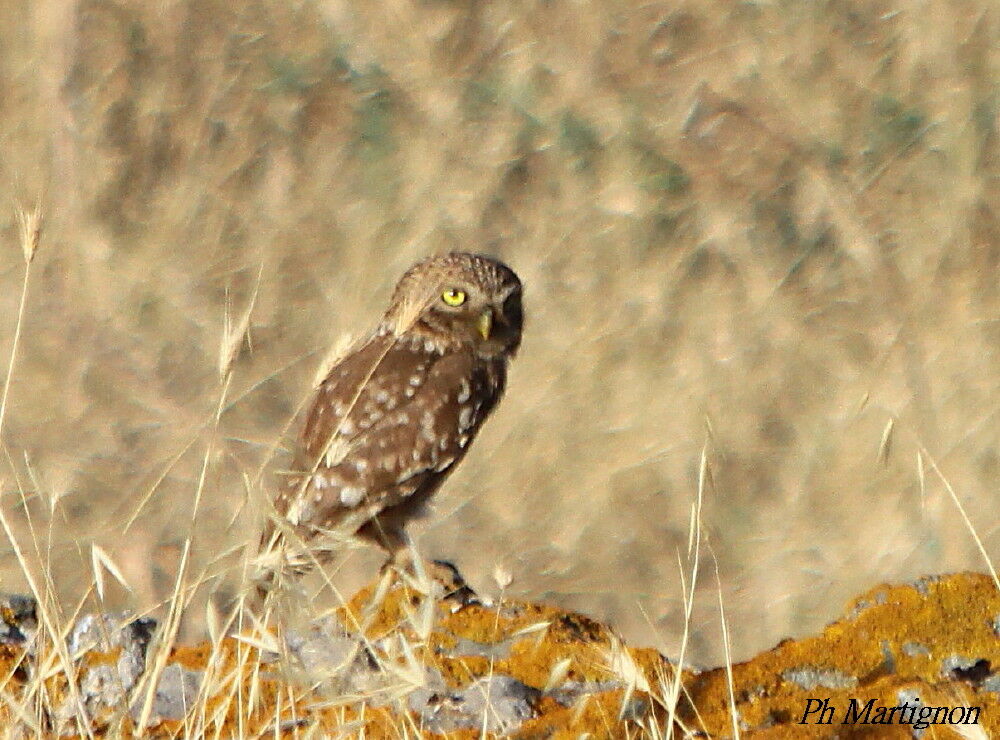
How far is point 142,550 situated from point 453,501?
1218 mm

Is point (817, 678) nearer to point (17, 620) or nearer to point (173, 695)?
point (173, 695)

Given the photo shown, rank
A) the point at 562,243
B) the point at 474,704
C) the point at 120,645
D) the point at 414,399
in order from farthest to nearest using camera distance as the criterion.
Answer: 1. the point at 562,243
2. the point at 414,399
3. the point at 120,645
4. the point at 474,704

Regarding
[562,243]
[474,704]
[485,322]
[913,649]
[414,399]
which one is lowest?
[562,243]

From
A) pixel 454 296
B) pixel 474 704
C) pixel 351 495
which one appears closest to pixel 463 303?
pixel 454 296

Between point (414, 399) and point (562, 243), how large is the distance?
2428 mm

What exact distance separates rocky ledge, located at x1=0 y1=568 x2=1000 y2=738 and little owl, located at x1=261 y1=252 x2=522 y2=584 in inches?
Answer: 57.4

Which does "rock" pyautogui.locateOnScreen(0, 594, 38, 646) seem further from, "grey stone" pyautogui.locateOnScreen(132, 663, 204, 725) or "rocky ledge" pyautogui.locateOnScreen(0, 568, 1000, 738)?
"grey stone" pyautogui.locateOnScreen(132, 663, 204, 725)

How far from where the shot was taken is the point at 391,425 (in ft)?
15.9

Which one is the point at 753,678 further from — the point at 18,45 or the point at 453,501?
the point at 18,45

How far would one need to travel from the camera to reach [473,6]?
7.55m

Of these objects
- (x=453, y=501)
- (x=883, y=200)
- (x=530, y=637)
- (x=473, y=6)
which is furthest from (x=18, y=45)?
(x=530, y=637)

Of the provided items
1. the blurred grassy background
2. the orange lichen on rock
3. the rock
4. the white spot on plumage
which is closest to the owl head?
the white spot on plumage

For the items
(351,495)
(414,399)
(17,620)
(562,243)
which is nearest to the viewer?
(17,620)

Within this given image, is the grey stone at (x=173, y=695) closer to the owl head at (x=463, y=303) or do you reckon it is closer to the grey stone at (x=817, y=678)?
the grey stone at (x=817, y=678)
